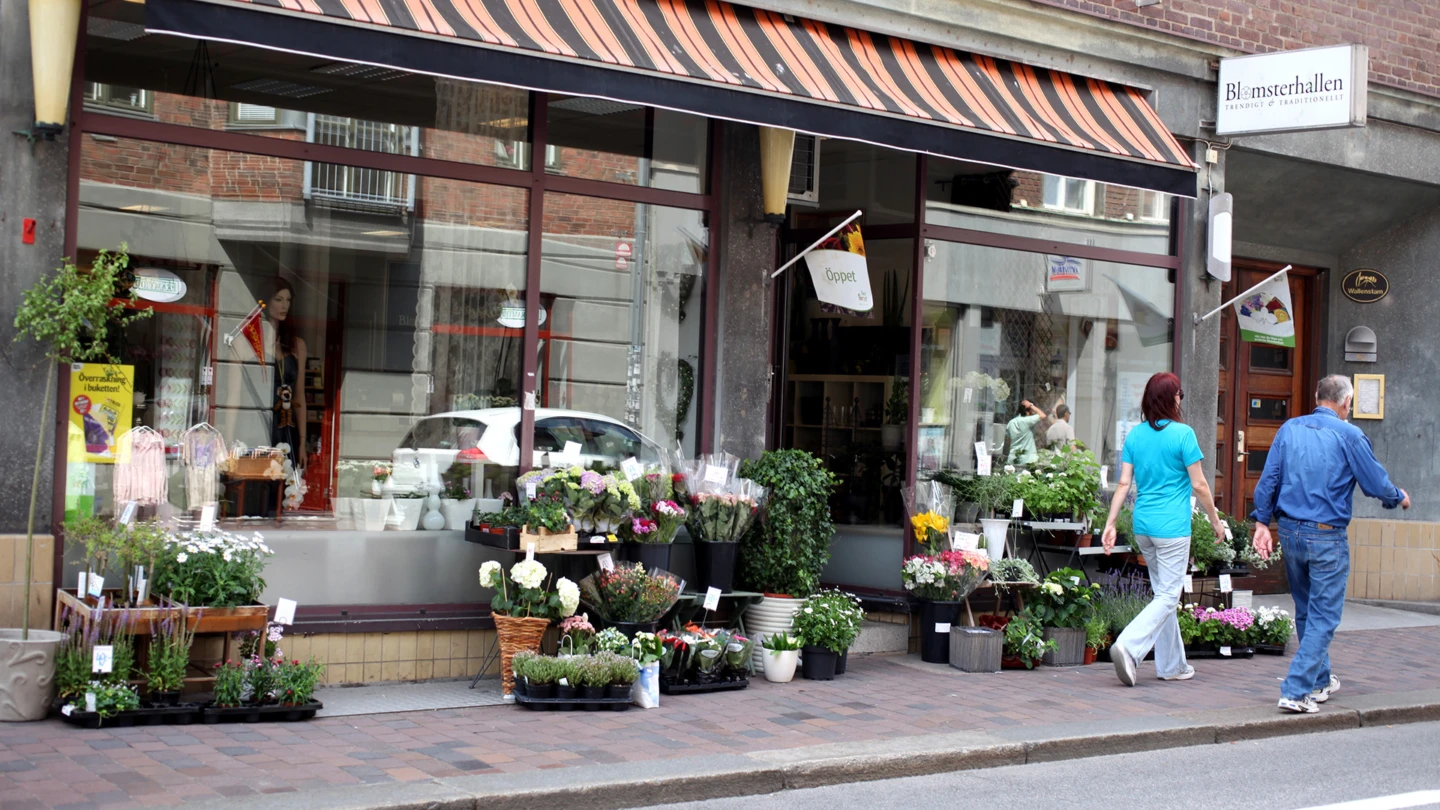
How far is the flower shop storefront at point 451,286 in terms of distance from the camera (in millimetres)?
8078

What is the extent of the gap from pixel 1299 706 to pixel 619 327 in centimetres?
492

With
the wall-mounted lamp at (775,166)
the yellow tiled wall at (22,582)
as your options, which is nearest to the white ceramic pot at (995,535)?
the wall-mounted lamp at (775,166)

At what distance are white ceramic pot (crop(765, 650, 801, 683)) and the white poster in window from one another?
14.2ft

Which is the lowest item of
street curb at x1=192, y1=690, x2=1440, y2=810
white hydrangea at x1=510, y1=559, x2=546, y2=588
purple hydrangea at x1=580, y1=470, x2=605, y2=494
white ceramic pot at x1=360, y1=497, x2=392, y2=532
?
street curb at x1=192, y1=690, x2=1440, y2=810

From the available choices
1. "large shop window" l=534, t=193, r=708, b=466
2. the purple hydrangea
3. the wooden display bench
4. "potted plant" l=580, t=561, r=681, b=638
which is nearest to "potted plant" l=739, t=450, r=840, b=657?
"large shop window" l=534, t=193, r=708, b=466

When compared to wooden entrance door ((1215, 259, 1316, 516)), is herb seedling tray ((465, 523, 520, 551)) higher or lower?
lower

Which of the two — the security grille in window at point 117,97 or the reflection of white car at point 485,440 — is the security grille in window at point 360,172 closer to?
the security grille in window at point 117,97

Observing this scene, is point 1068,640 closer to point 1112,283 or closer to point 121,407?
point 1112,283

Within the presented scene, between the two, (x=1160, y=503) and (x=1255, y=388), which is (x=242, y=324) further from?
(x=1255, y=388)

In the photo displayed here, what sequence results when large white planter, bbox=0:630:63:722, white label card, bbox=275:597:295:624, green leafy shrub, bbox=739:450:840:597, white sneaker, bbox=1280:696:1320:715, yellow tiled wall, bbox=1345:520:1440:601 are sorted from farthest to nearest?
yellow tiled wall, bbox=1345:520:1440:601 → green leafy shrub, bbox=739:450:840:597 → white sneaker, bbox=1280:696:1320:715 → white label card, bbox=275:597:295:624 → large white planter, bbox=0:630:63:722

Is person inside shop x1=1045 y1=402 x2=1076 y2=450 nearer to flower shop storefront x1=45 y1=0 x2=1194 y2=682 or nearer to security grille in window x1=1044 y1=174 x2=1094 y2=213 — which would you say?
flower shop storefront x1=45 y1=0 x2=1194 y2=682

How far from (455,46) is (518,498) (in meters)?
2.94

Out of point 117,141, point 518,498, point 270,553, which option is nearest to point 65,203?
point 117,141

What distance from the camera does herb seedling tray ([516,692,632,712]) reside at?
7980 mm
